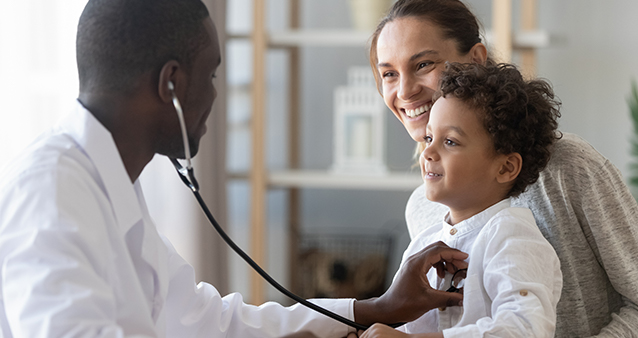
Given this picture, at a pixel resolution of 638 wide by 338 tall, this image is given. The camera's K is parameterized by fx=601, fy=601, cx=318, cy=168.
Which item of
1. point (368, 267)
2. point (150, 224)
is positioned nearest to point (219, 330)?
point (150, 224)

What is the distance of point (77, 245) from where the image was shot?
662mm

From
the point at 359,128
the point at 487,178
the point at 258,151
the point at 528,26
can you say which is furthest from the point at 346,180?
the point at 487,178

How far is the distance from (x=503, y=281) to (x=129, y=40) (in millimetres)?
621

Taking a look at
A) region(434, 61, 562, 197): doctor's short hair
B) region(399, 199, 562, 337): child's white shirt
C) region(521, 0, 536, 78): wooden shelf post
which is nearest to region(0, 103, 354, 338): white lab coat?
region(399, 199, 562, 337): child's white shirt

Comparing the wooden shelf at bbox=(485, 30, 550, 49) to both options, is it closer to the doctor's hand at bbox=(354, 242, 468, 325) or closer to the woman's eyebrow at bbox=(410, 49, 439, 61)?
the woman's eyebrow at bbox=(410, 49, 439, 61)

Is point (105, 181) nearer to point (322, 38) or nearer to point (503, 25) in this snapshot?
point (322, 38)

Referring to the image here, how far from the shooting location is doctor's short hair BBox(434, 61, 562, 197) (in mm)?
983

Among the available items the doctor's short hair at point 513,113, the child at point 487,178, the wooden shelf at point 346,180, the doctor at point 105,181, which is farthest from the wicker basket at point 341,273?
the doctor at point 105,181

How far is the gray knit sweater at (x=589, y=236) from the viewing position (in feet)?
3.14

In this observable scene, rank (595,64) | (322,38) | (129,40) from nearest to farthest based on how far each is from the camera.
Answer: (129,40) → (322,38) → (595,64)

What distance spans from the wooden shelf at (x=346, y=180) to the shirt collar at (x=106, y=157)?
1709 millimetres

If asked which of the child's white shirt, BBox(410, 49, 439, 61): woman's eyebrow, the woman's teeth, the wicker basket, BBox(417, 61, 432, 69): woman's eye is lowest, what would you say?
the wicker basket

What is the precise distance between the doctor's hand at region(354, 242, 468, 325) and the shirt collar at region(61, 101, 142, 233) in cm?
46

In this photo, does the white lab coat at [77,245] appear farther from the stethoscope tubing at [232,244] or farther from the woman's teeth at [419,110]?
the woman's teeth at [419,110]
